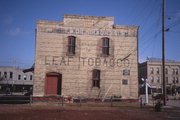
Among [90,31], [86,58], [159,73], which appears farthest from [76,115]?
[159,73]

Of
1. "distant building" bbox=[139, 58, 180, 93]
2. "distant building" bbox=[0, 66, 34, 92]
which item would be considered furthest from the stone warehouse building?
"distant building" bbox=[139, 58, 180, 93]

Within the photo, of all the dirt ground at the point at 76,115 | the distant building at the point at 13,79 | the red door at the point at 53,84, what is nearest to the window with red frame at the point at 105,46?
the red door at the point at 53,84

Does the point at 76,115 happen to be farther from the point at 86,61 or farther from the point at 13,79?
the point at 13,79

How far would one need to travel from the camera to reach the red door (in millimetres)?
21375

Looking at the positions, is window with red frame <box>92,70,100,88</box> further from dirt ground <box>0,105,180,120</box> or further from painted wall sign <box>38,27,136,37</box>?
dirt ground <box>0,105,180,120</box>

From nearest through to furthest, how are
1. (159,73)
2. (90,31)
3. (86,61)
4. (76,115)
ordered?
(76,115) → (86,61) → (90,31) → (159,73)

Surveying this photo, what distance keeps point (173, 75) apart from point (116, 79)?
49906 mm

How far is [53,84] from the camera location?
846 inches

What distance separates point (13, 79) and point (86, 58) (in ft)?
157

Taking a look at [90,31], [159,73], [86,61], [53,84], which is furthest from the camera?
[159,73]

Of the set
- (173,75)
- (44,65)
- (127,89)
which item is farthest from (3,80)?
(173,75)

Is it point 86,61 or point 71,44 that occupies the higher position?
point 71,44

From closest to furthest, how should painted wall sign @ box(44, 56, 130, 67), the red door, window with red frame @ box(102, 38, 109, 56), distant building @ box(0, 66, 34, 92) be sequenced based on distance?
1. the red door
2. painted wall sign @ box(44, 56, 130, 67)
3. window with red frame @ box(102, 38, 109, 56)
4. distant building @ box(0, 66, 34, 92)

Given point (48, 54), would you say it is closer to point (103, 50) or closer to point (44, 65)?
point (44, 65)
